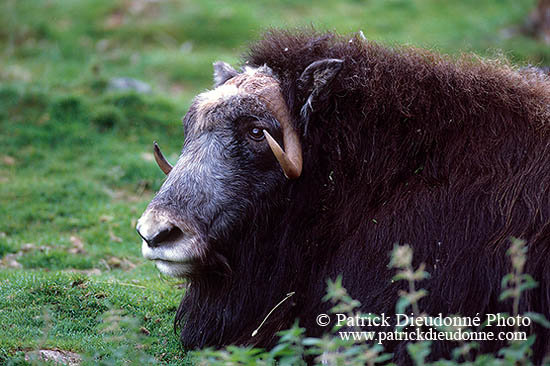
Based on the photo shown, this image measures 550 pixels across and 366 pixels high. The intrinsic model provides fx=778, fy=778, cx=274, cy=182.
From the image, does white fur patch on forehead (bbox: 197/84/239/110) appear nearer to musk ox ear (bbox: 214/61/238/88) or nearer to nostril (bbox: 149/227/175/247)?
musk ox ear (bbox: 214/61/238/88)

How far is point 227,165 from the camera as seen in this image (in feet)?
12.6

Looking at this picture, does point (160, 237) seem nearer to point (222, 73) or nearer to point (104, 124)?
point (222, 73)

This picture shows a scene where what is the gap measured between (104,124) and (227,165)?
4785 millimetres

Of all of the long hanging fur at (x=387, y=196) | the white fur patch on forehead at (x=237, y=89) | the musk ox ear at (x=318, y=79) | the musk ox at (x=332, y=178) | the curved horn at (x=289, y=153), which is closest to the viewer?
the long hanging fur at (x=387, y=196)

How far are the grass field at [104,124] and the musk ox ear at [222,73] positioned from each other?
0.26 m

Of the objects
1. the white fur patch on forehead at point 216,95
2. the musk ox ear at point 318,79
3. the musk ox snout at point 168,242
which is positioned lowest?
the musk ox snout at point 168,242

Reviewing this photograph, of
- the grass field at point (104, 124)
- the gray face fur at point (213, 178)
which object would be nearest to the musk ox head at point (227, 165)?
the gray face fur at point (213, 178)

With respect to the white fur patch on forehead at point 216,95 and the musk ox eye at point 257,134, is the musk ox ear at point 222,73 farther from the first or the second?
the musk ox eye at point 257,134

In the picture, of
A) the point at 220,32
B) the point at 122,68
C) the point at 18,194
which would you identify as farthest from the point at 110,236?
the point at 220,32

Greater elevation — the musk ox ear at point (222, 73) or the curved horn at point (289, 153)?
the musk ox ear at point (222, 73)

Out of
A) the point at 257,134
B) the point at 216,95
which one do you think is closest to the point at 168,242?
the point at 257,134

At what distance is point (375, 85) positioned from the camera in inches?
→ 155

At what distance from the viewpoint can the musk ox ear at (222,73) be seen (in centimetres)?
435

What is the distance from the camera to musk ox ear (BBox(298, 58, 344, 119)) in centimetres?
385
